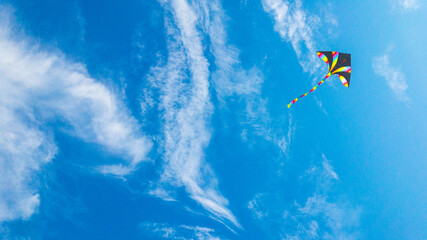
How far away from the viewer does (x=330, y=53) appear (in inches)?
966

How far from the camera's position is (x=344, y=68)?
80.1ft

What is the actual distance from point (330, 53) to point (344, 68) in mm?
1964
